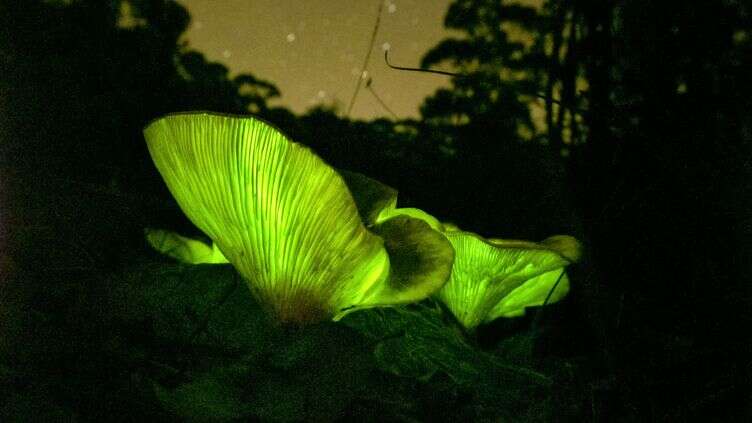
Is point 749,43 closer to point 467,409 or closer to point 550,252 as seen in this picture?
point 550,252

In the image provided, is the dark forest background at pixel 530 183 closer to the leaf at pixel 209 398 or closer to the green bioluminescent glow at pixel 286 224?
the leaf at pixel 209 398

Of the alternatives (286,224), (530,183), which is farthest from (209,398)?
(530,183)

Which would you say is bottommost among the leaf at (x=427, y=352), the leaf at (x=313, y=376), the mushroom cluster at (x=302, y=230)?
the leaf at (x=427, y=352)

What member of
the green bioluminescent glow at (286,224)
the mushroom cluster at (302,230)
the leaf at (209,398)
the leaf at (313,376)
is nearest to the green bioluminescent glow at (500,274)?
the mushroom cluster at (302,230)

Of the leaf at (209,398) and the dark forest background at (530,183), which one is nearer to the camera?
the leaf at (209,398)

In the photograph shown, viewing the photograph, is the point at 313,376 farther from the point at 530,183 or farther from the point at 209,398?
the point at 530,183

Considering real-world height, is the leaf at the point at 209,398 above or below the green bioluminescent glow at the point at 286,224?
below

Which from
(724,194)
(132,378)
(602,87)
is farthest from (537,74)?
(132,378)
